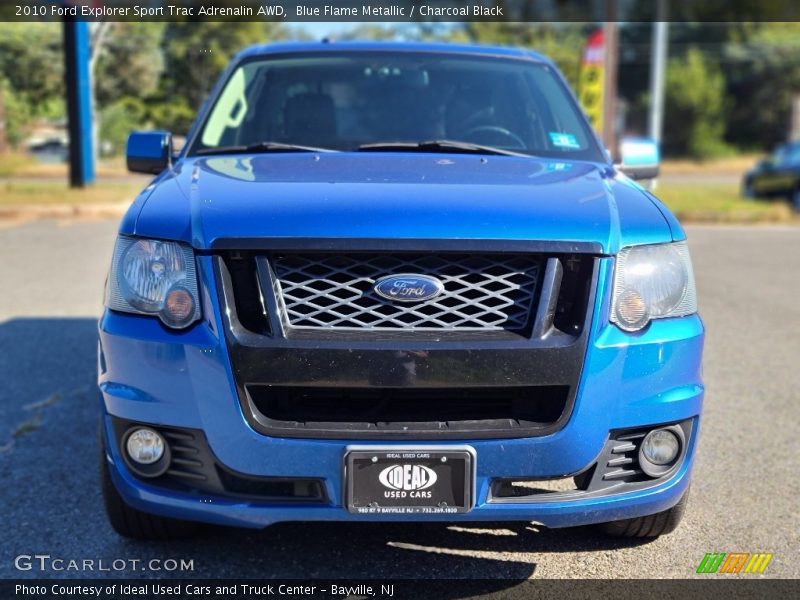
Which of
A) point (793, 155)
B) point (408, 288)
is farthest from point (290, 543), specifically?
point (793, 155)

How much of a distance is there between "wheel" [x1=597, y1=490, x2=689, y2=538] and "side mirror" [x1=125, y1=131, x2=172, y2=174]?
234 centimetres

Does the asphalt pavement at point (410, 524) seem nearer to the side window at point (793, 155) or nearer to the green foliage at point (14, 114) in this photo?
the side window at point (793, 155)

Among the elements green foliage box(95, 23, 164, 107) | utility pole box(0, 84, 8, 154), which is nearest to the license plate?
utility pole box(0, 84, 8, 154)

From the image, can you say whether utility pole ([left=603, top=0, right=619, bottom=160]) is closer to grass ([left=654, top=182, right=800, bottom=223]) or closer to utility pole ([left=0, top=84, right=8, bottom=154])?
grass ([left=654, top=182, right=800, bottom=223])

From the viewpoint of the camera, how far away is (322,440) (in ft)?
8.78

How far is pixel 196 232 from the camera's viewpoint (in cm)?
282

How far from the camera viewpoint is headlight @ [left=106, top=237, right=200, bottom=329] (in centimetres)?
280

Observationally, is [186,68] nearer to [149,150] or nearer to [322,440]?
[149,150]

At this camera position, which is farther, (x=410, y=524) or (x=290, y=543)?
(x=410, y=524)

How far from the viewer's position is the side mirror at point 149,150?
418 centimetres

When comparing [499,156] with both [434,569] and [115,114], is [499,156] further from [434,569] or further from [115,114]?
[115,114]

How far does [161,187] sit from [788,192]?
636 inches

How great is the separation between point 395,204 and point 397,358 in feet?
1.60

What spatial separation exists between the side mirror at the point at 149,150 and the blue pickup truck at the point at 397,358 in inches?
47.4
